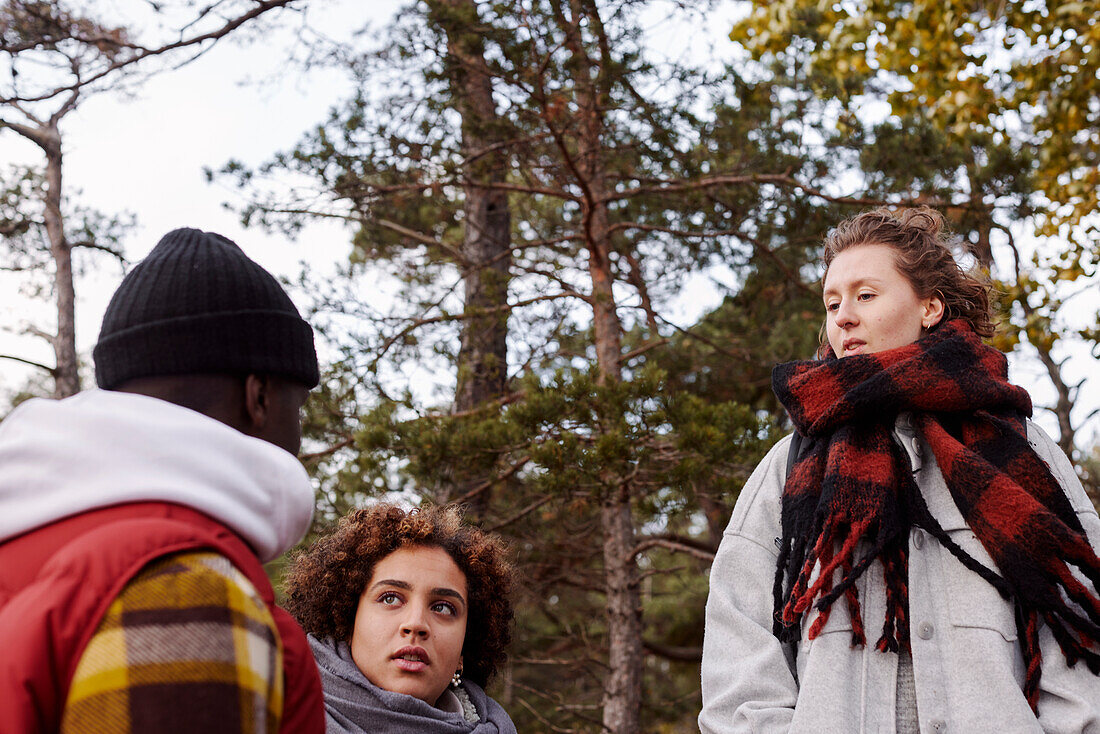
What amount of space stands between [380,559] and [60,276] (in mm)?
6012

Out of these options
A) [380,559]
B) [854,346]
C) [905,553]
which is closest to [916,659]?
[905,553]

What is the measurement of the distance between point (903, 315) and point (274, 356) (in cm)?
162

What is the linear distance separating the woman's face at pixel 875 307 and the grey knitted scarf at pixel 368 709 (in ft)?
4.45

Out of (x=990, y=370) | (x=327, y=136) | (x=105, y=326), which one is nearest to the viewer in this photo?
(x=105, y=326)

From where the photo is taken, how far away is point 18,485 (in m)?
1.07

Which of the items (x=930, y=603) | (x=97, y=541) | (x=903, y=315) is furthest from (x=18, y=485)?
(x=903, y=315)

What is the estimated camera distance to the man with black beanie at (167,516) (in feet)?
3.14

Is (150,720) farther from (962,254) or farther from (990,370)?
(962,254)

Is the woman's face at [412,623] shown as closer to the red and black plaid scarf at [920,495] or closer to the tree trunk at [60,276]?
the red and black plaid scarf at [920,495]

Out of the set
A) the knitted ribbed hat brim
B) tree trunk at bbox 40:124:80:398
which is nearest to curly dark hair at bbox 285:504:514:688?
the knitted ribbed hat brim

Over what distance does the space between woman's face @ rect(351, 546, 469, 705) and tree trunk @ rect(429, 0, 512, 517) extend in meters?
2.84

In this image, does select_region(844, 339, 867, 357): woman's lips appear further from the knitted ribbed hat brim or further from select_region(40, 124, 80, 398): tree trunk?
select_region(40, 124, 80, 398): tree trunk

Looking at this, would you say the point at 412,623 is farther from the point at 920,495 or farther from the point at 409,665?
the point at 920,495

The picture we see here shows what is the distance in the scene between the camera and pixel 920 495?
6.63 ft
